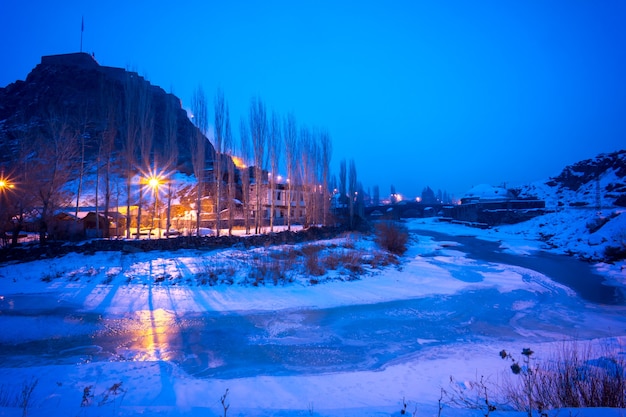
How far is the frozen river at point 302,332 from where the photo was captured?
6.36 metres

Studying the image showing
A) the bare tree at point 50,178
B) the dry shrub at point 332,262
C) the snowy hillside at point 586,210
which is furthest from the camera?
the snowy hillside at point 586,210

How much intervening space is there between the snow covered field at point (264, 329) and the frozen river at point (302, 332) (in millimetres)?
57

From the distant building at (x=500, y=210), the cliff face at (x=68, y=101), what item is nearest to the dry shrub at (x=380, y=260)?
the distant building at (x=500, y=210)

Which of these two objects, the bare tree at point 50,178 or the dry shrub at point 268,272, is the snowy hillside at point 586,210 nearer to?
the dry shrub at point 268,272

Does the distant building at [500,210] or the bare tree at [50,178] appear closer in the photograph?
the bare tree at [50,178]

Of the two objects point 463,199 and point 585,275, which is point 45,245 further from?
point 463,199

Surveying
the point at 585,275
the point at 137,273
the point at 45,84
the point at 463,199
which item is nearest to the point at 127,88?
the point at 137,273

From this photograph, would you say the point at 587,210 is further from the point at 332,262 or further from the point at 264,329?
the point at 264,329

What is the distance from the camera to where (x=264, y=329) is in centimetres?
821

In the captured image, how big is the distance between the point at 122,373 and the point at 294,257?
1106 centimetres

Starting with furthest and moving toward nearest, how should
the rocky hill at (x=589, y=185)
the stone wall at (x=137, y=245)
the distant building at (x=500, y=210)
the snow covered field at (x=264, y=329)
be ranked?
the distant building at (x=500, y=210) → the rocky hill at (x=589, y=185) → the stone wall at (x=137, y=245) → the snow covered field at (x=264, y=329)

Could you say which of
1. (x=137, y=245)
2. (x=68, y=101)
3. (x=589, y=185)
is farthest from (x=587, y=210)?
(x=68, y=101)

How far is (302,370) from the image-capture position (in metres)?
5.94

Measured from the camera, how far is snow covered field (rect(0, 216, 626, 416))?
4.76m
